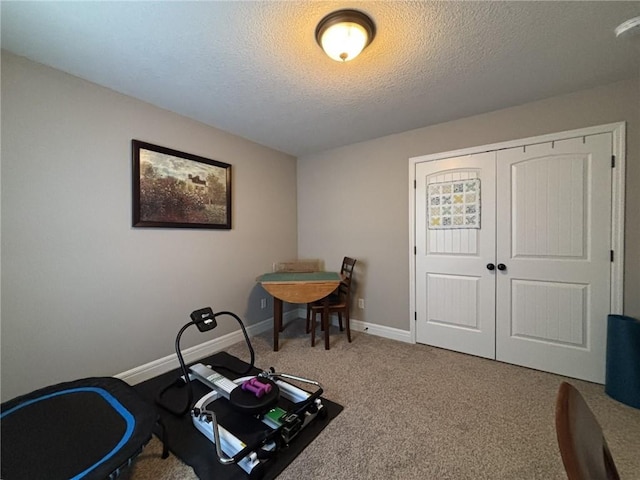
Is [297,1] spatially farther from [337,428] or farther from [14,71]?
[337,428]

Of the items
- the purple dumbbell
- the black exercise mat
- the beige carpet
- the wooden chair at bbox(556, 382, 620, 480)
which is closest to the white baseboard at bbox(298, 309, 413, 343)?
the beige carpet

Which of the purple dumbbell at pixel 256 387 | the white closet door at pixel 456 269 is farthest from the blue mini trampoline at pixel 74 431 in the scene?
the white closet door at pixel 456 269

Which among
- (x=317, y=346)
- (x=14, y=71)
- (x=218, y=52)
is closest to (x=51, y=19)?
(x=14, y=71)

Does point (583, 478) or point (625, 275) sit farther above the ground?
point (625, 275)

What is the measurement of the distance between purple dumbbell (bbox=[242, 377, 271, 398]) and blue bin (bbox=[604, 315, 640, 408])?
8.25ft

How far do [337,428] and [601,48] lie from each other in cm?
293

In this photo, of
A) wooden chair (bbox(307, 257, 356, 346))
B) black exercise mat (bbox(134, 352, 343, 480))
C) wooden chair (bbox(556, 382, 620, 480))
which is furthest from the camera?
wooden chair (bbox(307, 257, 356, 346))

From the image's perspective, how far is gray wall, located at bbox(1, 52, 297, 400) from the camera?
5.35 ft

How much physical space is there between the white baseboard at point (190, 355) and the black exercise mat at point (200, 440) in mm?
90

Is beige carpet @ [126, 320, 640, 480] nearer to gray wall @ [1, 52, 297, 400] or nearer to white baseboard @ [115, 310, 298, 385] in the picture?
white baseboard @ [115, 310, 298, 385]

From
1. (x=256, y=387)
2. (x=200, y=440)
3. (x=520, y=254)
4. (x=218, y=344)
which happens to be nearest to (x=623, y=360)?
(x=520, y=254)

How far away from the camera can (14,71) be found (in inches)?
63.7

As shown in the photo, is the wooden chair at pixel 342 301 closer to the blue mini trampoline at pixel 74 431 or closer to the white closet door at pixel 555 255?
the white closet door at pixel 555 255

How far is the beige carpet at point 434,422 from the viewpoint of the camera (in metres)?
1.33
